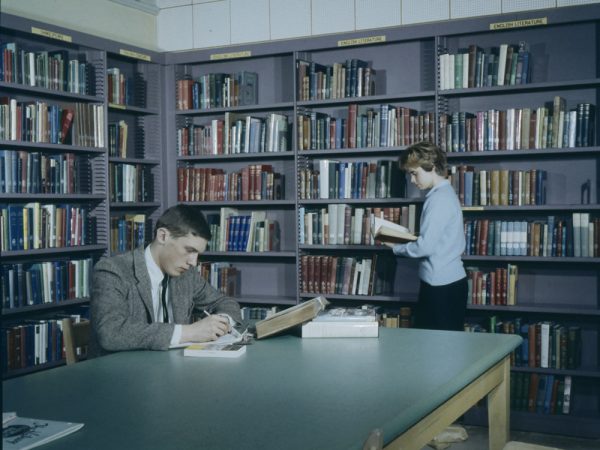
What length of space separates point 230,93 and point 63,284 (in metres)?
1.82

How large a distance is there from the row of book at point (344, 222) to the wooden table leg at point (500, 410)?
7.47 ft

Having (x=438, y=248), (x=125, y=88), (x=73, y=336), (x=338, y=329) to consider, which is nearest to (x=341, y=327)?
(x=338, y=329)

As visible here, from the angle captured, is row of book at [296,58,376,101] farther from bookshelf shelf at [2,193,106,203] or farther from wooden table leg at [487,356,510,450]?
wooden table leg at [487,356,510,450]

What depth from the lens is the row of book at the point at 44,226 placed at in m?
4.34

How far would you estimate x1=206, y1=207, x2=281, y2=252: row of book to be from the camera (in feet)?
17.5

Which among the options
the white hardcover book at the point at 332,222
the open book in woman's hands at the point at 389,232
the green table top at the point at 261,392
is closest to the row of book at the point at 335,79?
the white hardcover book at the point at 332,222

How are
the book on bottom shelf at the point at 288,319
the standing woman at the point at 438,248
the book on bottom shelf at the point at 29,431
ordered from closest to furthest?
the book on bottom shelf at the point at 29,431 < the book on bottom shelf at the point at 288,319 < the standing woman at the point at 438,248

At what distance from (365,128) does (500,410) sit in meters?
2.71

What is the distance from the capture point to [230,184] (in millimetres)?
5418

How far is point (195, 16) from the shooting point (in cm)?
573

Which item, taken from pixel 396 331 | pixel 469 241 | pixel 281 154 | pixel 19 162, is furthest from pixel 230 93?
pixel 396 331

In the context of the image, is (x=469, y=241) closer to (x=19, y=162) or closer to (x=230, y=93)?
(x=230, y=93)

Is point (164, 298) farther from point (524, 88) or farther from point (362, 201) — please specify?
point (524, 88)

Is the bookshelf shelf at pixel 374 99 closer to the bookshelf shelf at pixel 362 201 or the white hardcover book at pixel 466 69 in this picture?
the white hardcover book at pixel 466 69
